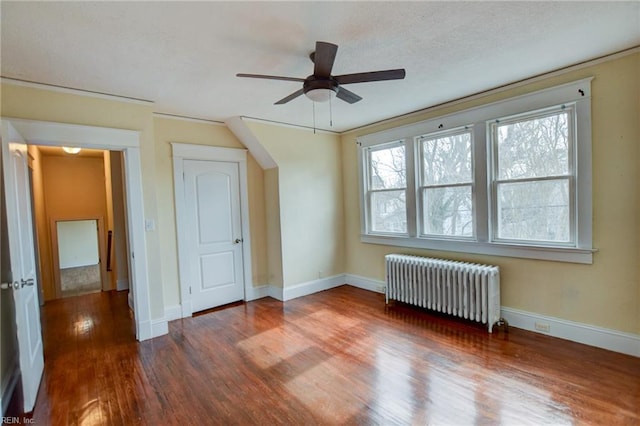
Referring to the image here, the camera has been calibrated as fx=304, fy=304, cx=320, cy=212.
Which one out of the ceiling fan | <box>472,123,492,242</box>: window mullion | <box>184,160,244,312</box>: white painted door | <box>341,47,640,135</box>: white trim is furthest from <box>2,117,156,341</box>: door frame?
<box>472,123,492,242</box>: window mullion

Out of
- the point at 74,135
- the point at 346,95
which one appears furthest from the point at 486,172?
the point at 74,135

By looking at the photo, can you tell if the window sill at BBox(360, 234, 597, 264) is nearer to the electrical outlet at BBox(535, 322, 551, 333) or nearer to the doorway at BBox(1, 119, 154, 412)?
the electrical outlet at BBox(535, 322, 551, 333)

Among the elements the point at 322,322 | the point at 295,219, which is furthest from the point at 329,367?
the point at 295,219

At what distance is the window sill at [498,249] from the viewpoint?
2.91 metres

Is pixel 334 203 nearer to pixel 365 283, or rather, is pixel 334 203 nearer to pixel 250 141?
pixel 365 283

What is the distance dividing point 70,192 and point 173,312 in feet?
12.5

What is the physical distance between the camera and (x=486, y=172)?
350cm

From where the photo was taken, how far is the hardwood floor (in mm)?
2086

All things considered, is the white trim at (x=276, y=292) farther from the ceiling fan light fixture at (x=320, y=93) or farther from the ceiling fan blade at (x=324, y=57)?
the ceiling fan blade at (x=324, y=57)

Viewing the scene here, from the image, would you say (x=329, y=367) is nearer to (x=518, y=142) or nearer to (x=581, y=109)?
(x=518, y=142)

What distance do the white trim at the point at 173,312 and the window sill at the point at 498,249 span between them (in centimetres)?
297

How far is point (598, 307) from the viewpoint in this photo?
9.27 ft

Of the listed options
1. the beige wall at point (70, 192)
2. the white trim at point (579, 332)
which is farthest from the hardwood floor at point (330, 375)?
the beige wall at point (70, 192)

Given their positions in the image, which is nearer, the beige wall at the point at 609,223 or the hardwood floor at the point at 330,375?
the hardwood floor at the point at 330,375
